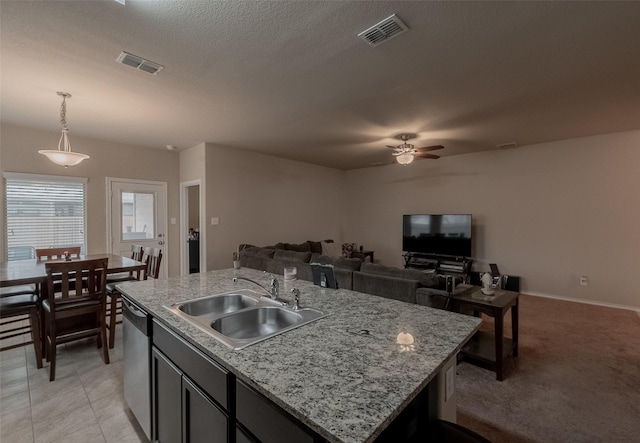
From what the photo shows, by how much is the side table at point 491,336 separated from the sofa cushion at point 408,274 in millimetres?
268

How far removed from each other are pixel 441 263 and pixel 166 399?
546 cm

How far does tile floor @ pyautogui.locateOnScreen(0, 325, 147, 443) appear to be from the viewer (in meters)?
1.92

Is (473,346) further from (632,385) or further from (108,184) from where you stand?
(108,184)

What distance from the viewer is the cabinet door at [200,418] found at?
45.8 inches

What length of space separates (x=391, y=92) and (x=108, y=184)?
4.73 m

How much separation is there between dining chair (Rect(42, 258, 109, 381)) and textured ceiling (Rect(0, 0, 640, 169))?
175cm

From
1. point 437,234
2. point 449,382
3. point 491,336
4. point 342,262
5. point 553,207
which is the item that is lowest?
point 491,336

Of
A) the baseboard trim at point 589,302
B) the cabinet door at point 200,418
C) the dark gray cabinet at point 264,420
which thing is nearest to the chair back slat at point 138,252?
the cabinet door at point 200,418

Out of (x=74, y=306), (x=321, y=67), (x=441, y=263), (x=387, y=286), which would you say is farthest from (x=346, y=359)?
(x=441, y=263)

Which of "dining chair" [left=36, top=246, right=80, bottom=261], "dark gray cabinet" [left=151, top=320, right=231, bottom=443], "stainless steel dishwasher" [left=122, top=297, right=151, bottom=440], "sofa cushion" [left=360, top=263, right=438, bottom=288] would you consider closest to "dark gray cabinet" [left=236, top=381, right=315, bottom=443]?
"dark gray cabinet" [left=151, top=320, right=231, bottom=443]

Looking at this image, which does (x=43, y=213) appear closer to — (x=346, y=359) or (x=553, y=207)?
(x=346, y=359)

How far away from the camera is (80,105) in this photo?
3.31m

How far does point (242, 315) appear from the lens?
5.47 ft

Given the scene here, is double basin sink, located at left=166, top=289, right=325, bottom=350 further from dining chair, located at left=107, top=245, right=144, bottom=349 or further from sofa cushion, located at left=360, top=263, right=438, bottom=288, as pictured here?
dining chair, located at left=107, top=245, right=144, bottom=349
